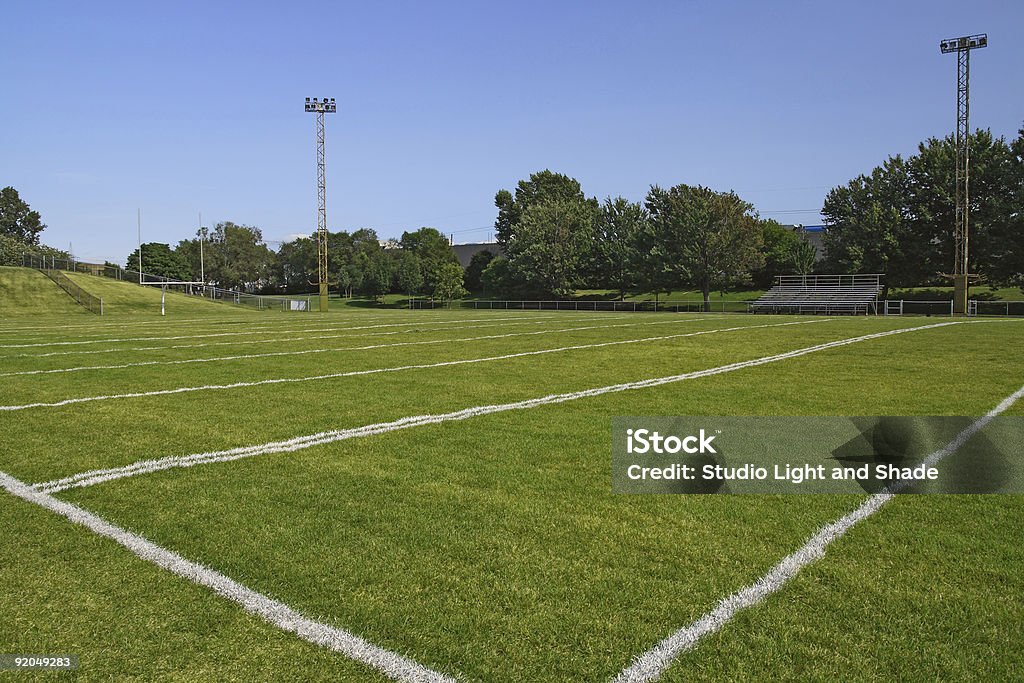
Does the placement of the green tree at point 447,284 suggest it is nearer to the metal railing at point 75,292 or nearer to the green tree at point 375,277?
the green tree at point 375,277

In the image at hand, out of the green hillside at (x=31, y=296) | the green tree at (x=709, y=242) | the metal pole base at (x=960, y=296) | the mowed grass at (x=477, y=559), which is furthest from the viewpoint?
the green tree at (x=709, y=242)

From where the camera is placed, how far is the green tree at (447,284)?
232 ft

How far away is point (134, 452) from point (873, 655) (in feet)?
17.2

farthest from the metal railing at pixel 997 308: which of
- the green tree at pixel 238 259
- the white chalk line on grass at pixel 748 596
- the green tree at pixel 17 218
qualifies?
the green tree at pixel 17 218

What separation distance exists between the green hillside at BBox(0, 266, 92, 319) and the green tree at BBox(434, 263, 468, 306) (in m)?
34.2

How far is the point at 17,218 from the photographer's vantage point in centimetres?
10862

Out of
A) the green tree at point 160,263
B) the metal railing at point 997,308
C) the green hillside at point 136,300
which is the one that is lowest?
the metal railing at point 997,308

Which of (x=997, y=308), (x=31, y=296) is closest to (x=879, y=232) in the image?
(x=997, y=308)

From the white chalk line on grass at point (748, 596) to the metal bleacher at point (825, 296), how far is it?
41030mm

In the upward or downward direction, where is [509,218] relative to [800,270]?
upward

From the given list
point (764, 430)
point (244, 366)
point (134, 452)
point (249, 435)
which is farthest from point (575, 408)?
point (244, 366)

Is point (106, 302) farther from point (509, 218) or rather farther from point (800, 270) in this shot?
point (509, 218)

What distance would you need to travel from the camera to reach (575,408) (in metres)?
7.20

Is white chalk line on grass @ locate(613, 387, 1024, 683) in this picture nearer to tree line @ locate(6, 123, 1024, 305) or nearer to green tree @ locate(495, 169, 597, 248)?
tree line @ locate(6, 123, 1024, 305)
